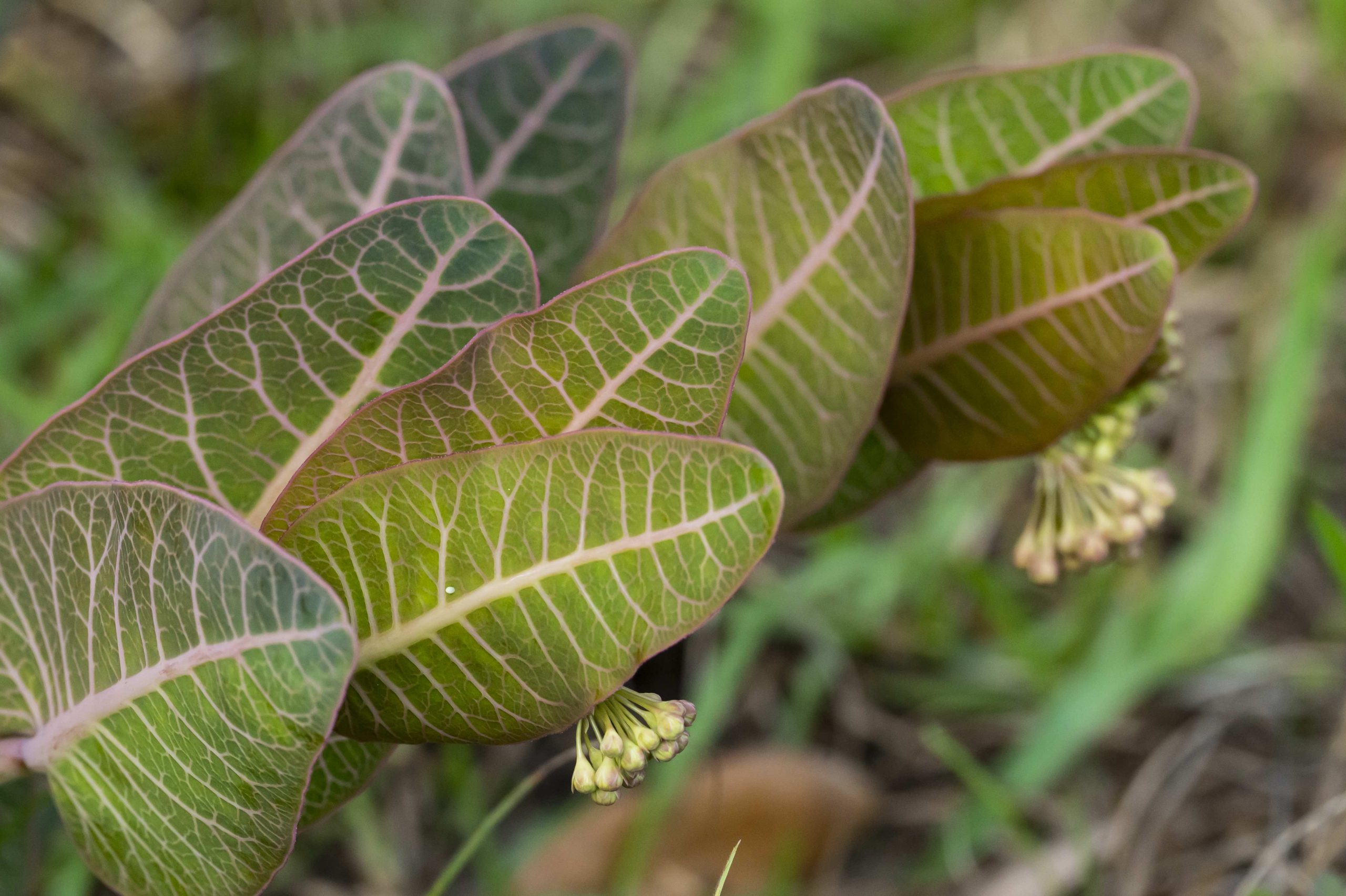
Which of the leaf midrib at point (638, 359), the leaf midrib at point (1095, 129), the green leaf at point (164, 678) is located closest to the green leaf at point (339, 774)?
the green leaf at point (164, 678)

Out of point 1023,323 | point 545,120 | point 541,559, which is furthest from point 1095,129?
point 541,559

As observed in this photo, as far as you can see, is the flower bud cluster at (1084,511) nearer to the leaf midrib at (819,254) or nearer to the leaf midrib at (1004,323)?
the leaf midrib at (1004,323)

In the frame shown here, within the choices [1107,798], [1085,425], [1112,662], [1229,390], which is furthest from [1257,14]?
[1085,425]

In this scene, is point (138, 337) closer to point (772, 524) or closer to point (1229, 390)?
point (772, 524)

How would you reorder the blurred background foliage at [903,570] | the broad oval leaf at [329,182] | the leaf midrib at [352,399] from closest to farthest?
the leaf midrib at [352,399], the broad oval leaf at [329,182], the blurred background foliage at [903,570]

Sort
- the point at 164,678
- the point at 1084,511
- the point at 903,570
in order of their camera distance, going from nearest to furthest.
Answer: the point at 164,678, the point at 1084,511, the point at 903,570

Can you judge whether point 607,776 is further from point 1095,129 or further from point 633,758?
point 1095,129

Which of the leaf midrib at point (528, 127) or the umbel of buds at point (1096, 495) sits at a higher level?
the leaf midrib at point (528, 127)
